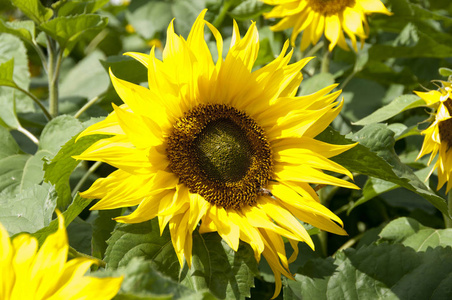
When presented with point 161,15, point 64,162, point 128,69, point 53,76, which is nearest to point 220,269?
point 64,162

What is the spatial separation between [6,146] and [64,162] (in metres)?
0.41

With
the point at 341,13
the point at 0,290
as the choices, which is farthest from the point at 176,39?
the point at 341,13

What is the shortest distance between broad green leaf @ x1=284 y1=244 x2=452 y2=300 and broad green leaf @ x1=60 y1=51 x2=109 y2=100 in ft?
3.66

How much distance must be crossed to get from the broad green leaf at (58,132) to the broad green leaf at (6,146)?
8 centimetres

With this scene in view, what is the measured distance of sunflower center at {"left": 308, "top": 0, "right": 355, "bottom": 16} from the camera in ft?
5.25

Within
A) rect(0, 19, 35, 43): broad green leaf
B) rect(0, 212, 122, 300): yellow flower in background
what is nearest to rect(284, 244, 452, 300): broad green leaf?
rect(0, 212, 122, 300): yellow flower in background

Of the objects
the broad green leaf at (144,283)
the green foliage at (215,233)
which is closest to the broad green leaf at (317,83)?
the green foliage at (215,233)

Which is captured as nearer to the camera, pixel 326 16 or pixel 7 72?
pixel 7 72

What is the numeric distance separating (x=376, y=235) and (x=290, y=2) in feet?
2.24

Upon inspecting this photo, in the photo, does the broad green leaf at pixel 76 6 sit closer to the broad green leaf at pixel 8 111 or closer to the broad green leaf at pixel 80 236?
the broad green leaf at pixel 8 111

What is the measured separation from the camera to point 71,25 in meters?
1.41

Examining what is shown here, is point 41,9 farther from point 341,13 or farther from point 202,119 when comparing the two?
point 341,13

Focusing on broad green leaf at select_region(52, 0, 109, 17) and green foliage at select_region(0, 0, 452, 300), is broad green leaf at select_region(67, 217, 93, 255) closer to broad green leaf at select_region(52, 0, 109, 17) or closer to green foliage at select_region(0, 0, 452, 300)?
green foliage at select_region(0, 0, 452, 300)

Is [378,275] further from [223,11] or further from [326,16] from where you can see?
[223,11]
